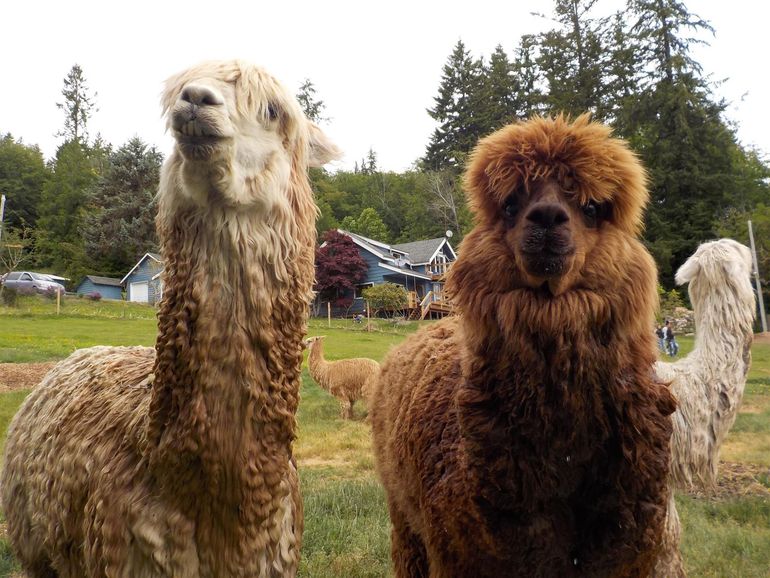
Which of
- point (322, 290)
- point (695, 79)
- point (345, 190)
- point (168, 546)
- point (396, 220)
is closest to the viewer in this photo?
point (168, 546)

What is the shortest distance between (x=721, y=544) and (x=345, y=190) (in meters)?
58.3

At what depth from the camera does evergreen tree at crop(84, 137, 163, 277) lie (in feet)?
129

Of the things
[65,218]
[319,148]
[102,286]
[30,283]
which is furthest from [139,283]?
[319,148]

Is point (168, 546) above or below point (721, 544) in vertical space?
above

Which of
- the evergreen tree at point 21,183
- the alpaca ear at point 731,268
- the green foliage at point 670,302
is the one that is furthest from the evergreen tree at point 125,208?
the alpaca ear at point 731,268

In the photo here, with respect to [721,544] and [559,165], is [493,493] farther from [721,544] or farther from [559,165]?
[721,544]

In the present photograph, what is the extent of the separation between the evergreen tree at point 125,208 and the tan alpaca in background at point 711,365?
3898cm

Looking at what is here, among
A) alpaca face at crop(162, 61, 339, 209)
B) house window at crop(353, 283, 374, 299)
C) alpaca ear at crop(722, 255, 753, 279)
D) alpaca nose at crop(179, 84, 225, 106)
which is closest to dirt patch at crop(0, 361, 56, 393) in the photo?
alpaca face at crop(162, 61, 339, 209)

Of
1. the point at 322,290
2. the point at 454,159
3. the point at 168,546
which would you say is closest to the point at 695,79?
the point at 454,159

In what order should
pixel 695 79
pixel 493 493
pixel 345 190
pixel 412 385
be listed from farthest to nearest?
pixel 345 190 < pixel 695 79 < pixel 412 385 < pixel 493 493

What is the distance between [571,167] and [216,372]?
161 cm

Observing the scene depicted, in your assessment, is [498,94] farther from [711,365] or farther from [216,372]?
[216,372]

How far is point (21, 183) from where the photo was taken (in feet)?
171

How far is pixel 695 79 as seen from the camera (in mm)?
33688
